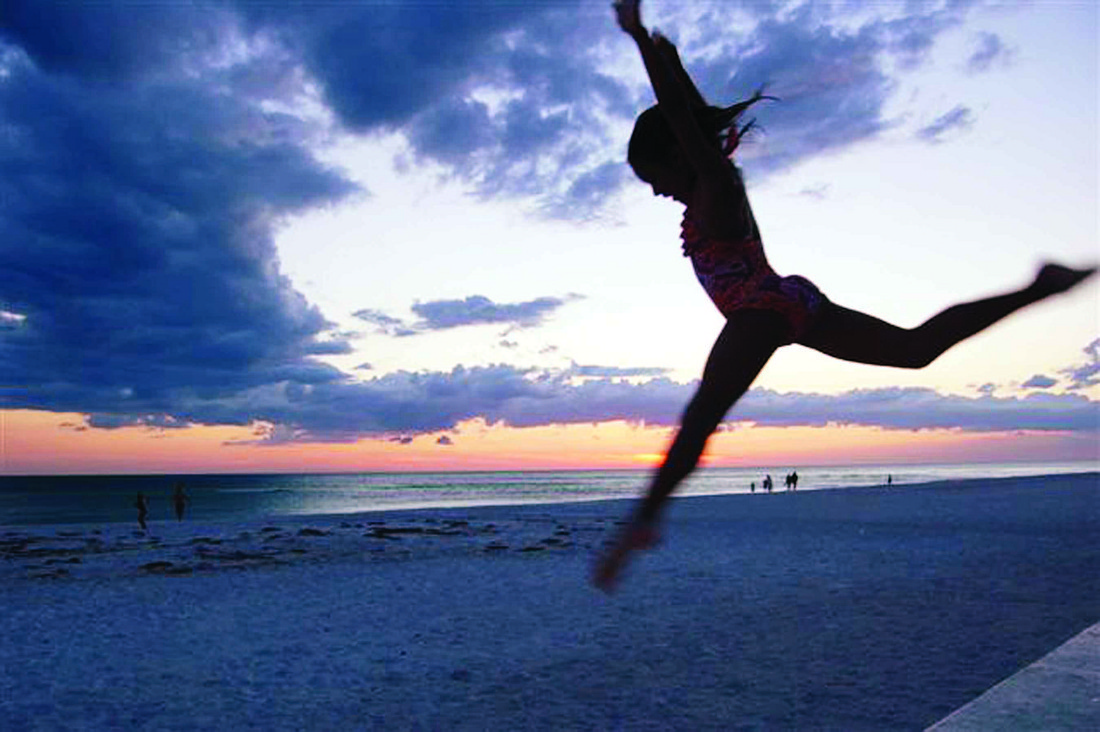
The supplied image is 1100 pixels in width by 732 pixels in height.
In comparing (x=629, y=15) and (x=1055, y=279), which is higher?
(x=629, y=15)

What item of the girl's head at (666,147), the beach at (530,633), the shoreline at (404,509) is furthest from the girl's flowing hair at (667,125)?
the shoreline at (404,509)

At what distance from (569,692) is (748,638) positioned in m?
3.31

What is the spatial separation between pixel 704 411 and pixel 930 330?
926mm

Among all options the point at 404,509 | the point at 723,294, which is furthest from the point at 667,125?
the point at 404,509

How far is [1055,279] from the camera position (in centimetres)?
275

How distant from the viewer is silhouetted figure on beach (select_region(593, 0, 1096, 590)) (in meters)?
2.26

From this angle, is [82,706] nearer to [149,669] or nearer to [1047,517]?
[149,669]

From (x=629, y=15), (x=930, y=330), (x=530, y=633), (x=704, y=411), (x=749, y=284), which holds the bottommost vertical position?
(x=530, y=633)

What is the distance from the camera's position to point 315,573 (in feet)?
59.7

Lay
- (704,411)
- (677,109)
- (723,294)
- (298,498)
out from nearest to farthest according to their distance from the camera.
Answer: (677,109)
(704,411)
(723,294)
(298,498)

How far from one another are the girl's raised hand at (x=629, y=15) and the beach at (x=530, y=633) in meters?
7.10

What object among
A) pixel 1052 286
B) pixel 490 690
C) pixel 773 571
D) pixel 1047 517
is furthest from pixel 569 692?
pixel 1047 517

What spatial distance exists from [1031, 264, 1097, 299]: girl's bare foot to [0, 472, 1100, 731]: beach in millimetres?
6174

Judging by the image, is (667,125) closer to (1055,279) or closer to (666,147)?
(666,147)
